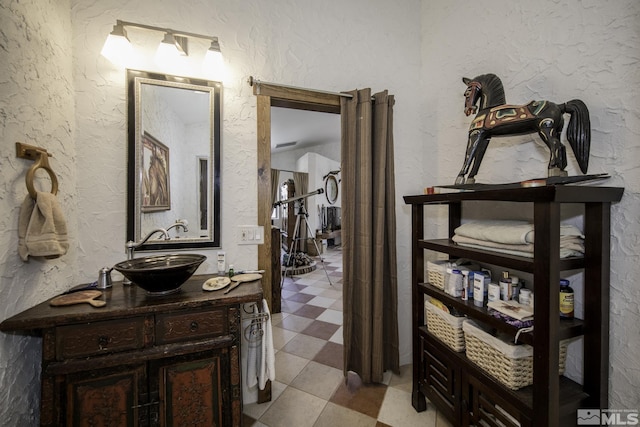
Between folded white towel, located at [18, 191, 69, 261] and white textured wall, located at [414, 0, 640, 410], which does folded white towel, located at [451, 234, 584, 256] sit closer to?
white textured wall, located at [414, 0, 640, 410]

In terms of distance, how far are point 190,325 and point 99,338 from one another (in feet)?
1.10

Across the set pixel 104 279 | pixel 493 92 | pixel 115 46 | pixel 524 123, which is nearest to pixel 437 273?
pixel 524 123

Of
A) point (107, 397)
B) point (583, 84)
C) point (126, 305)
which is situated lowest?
point (107, 397)

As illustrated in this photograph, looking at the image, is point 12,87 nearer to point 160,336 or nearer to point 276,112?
point 160,336

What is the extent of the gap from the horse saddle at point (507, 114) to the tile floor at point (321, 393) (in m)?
1.63

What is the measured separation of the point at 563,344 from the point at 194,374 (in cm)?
157

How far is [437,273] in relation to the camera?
1352 mm

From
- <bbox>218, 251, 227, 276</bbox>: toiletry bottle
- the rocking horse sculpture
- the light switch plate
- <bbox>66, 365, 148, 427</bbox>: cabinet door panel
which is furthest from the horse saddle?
<bbox>66, 365, 148, 427</bbox>: cabinet door panel

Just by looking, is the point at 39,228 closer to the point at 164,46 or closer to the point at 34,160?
the point at 34,160

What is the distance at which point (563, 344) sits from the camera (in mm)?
980

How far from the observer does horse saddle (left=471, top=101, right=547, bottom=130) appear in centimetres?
101

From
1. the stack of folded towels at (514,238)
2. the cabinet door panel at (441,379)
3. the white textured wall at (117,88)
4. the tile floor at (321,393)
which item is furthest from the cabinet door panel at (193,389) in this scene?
→ the stack of folded towels at (514,238)

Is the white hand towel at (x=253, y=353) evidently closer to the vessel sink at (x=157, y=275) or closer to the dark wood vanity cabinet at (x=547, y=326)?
the vessel sink at (x=157, y=275)

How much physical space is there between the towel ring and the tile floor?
5.14 feet
